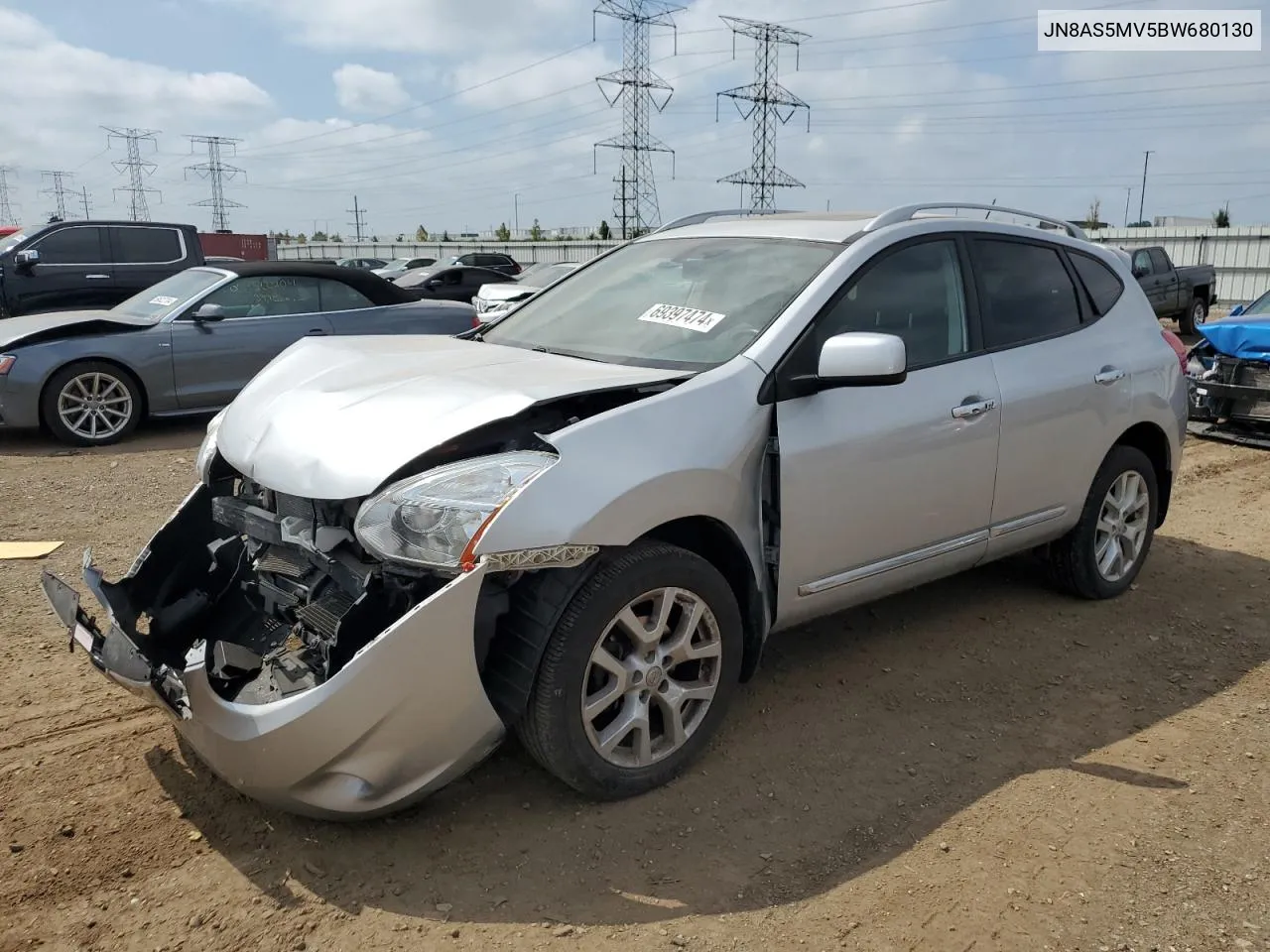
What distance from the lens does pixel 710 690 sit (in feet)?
10.6

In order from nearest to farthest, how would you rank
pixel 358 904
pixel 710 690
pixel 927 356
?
pixel 358 904, pixel 710 690, pixel 927 356

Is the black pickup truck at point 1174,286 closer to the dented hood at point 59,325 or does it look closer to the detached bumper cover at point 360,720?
the dented hood at point 59,325

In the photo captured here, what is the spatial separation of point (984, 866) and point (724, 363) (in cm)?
172

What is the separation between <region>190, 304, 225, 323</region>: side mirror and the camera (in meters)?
8.72

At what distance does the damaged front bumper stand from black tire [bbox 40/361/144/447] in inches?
251

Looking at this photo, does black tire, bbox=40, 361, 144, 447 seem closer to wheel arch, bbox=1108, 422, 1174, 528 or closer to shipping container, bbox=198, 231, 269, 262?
wheel arch, bbox=1108, 422, 1174, 528

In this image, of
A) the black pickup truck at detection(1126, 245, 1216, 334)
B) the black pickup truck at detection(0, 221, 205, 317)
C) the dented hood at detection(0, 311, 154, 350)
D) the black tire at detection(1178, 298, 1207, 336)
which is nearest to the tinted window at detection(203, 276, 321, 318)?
the dented hood at detection(0, 311, 154, 350)

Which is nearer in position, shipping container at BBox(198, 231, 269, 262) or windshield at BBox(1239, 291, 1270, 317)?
windshield at BBox(1239, 291, 1270, 317)

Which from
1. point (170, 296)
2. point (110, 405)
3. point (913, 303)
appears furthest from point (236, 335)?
point (913, 303)

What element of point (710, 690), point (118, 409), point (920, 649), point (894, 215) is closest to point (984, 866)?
point (710, 690)

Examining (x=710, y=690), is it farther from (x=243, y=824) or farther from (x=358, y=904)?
(x=243, y=824)

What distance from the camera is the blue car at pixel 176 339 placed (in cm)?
824

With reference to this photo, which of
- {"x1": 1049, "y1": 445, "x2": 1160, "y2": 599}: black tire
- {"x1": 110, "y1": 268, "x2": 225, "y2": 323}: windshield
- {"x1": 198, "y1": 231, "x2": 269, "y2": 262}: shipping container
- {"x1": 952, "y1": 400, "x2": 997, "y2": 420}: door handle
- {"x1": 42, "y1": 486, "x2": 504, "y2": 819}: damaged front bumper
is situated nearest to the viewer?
{"x1": 42, "y1": 486, "x2": 504, "y2": 819}: damaged front bumper

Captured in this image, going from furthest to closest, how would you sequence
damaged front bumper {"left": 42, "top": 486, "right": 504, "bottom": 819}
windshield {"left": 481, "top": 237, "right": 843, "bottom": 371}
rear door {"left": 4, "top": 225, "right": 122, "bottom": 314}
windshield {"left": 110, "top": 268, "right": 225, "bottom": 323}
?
rear door {"left": 4, "top": 225, "right": 122, "bottom": 314} < windshield {"left": 110, "top": 268, "right": 225, "bottom": 323} < windshield {"left": 481, "top": 237, "right": 843, "bottom": 371} < damaged front bumper {"left": 42, "top": 486, "right": 504, "bottom": 819}
